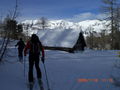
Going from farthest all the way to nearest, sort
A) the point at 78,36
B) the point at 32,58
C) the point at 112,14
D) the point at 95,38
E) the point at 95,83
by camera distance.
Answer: the point at 95,38
the point at 112,14
the point at 78,36
the point at 95,83
the point at 32,58

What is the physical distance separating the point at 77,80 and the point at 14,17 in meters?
5.85

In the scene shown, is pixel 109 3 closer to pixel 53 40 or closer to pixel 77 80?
pixel 53 40

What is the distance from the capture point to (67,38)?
98.7 feet

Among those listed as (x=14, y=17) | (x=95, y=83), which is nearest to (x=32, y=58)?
(x=95, y=83)

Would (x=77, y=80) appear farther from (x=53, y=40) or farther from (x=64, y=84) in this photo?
(x=53, y=40)

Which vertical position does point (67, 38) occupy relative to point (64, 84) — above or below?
above

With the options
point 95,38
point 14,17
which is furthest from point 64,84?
point 95,38

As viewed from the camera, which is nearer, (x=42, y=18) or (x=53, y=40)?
(x=53, y=40)

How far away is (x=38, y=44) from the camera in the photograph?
22.5 feet

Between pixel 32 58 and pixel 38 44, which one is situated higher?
pixel 38 44

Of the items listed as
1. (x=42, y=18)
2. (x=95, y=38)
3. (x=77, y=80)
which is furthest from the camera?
(x=95, y=38)

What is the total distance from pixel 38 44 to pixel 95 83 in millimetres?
3228

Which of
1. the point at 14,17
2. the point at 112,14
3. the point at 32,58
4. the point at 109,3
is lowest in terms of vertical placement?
the point at 32,58

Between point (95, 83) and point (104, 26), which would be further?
point (104, 26)
